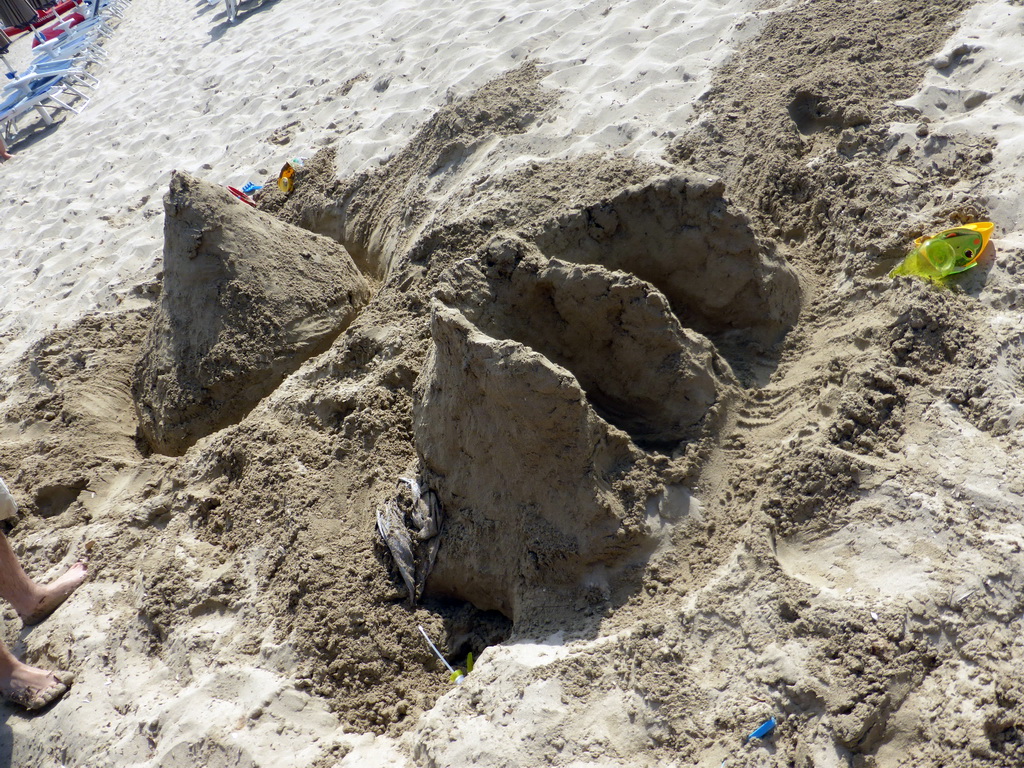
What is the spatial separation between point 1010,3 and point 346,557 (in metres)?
4.18

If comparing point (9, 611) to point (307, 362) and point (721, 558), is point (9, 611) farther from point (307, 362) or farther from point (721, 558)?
point (721, 558)

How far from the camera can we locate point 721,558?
2189mm

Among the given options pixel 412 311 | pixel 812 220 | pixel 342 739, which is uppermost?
pixel 412 311

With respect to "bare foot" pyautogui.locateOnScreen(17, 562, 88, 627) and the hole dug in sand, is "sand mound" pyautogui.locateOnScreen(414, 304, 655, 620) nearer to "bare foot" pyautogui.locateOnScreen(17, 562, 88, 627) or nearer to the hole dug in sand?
the hole dug in sand

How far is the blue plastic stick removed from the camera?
180 cm

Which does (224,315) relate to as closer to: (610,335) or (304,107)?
(610,335)

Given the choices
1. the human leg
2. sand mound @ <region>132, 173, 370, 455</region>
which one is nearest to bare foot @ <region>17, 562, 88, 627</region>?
the human leg

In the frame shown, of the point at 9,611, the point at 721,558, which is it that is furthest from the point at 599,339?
the point at 9,611

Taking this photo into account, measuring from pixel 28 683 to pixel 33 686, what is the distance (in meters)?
0.03

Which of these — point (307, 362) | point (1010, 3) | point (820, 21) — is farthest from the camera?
point (820, 21)

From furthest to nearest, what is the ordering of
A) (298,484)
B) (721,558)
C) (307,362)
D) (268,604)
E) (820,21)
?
(820,21) → (307,362) → (298,484) → (268,604) → (721,558)

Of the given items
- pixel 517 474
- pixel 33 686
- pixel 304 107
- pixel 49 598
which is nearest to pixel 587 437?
pixel 517 474

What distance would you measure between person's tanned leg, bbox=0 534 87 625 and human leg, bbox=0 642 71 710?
22 cm

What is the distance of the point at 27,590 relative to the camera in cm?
287
